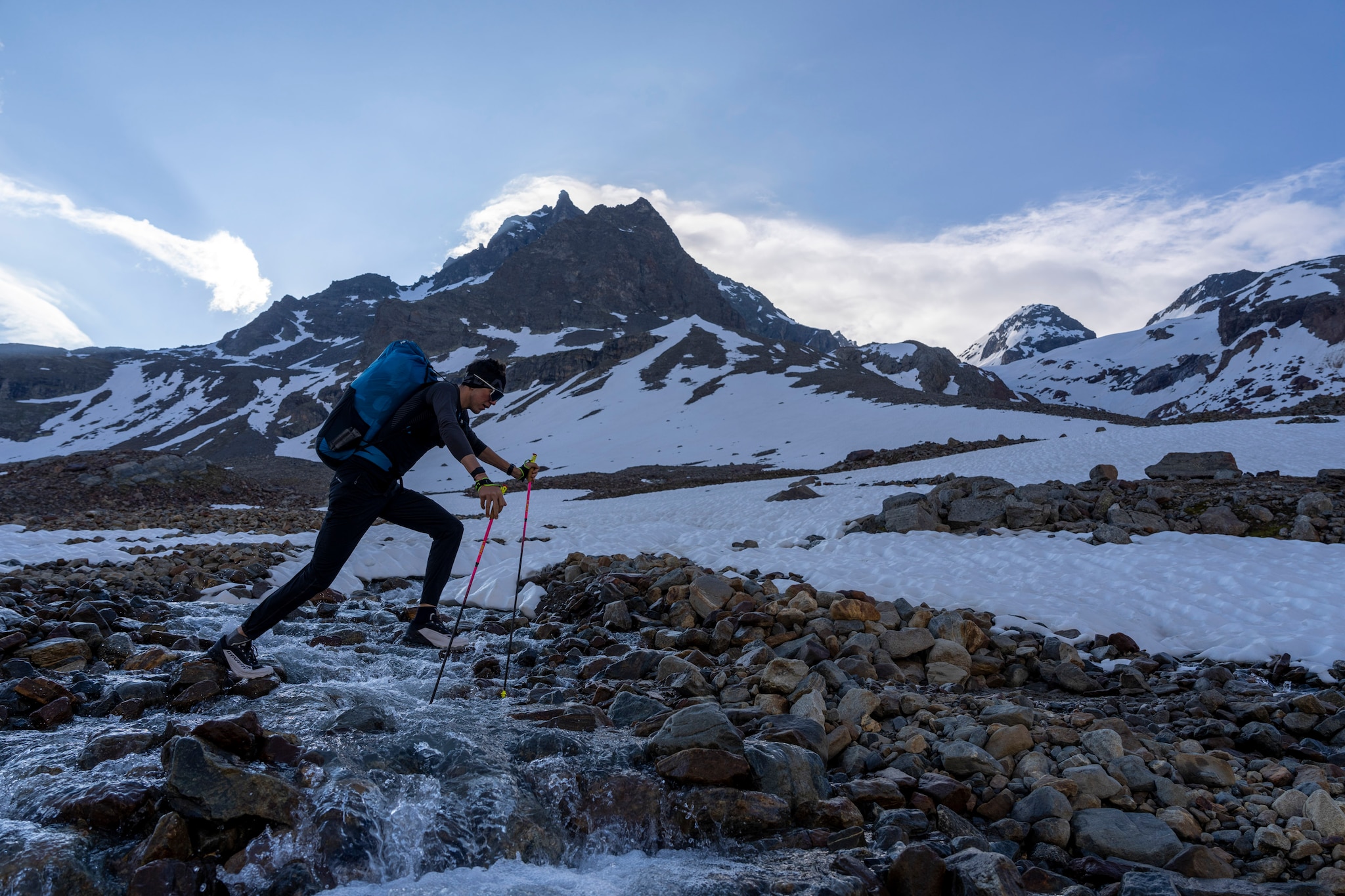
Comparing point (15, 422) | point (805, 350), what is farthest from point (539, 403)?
point (15, 422)

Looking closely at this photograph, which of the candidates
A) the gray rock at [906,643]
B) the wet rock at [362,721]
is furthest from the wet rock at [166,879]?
the gray rock at [906,643]

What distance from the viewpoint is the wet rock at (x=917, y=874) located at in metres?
3.09

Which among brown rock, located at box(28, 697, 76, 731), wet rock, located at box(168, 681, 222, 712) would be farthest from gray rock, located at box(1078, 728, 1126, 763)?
brown rock, located at box(28, 697, 76, 731)

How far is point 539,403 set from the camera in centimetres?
7806

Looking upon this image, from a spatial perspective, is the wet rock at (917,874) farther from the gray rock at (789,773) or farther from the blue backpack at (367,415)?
the blue backpack at (367,415)

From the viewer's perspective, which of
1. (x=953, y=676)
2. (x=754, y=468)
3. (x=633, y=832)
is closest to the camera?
(x=633, y=832)

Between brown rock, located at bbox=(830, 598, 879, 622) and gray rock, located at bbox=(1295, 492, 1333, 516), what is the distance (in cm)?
877

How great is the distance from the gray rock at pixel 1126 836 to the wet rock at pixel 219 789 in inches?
166

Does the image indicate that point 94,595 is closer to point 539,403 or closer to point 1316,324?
point 539,403

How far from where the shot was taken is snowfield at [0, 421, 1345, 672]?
287 inches

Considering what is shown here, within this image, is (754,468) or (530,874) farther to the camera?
(754,468)

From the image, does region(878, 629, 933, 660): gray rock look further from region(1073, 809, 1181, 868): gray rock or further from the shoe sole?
the shoe sole

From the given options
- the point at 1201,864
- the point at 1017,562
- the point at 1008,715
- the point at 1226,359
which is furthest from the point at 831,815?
the point at 1226,359

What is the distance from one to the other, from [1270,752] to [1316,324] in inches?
5638
